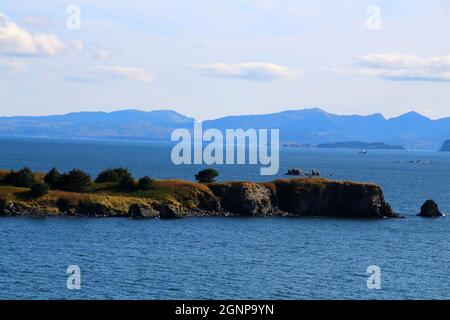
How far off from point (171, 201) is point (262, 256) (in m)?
37.4

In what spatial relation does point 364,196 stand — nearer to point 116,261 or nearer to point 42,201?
point 42,201

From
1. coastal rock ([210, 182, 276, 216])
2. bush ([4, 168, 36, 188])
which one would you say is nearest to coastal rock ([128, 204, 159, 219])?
coastal rock ([210, 182, 276, 216])

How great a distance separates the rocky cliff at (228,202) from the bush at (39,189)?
3.74 feet

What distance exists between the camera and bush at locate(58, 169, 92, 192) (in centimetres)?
11388

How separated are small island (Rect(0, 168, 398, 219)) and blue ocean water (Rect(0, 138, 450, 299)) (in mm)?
5313

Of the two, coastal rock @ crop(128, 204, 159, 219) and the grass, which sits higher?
the grass

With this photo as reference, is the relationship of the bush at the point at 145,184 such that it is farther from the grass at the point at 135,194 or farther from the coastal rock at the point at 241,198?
the coastal rock at the point at 241,198

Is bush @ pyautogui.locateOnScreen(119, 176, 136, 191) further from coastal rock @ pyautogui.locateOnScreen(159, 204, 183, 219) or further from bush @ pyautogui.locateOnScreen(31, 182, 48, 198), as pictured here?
bush @ pyautogui.locateOnScreen(31, 182, 48, 198)

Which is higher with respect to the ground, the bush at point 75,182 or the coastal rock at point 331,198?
the bush at point 75,182

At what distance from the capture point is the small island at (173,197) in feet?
353

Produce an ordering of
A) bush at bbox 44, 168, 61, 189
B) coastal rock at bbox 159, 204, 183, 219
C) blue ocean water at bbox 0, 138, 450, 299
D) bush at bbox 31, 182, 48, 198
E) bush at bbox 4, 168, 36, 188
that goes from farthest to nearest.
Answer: bush at bbox 44, 168, 61, 189
bush at bbox 4, 168, 36, 188
coastal rock at bbox 159, 204, 183, 219
bush at bbox 31, 182, 48, 198
blue ocean water at bbox 0, 138, 450, 299

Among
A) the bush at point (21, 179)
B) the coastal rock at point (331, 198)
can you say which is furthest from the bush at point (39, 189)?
the coastal rock at point (331, 198)
